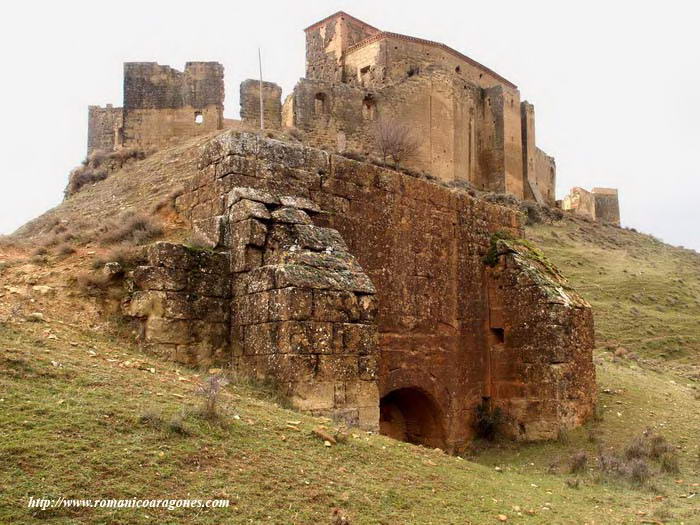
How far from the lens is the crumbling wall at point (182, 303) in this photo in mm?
7477

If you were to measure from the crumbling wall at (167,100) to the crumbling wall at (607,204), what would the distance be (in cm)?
3249

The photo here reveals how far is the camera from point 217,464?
4703 mm

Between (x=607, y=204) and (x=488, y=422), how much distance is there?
142 feet

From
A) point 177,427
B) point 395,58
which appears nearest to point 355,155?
point 395,58

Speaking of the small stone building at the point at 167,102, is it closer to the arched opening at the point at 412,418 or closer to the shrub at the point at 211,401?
the arched opening at the point at 412,418

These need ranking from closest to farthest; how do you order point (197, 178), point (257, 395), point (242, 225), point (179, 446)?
point (179, 446) → point (257, 395) → point (242, 225) → point (197, 178)

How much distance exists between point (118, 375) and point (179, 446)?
4.50 ft

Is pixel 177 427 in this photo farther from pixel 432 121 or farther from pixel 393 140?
pixel 432 121

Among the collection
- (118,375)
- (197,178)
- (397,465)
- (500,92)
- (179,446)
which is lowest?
(397,465)

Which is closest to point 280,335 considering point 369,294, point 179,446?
point 369,294

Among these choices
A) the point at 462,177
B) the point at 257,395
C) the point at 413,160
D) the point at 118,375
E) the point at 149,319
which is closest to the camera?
the point at 118,375

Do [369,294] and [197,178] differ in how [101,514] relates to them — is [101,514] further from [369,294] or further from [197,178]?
[197,178]

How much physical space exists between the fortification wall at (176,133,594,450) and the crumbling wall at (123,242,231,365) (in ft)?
2.21

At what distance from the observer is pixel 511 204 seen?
123ft
